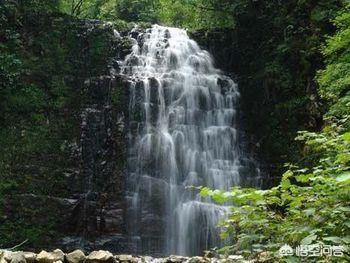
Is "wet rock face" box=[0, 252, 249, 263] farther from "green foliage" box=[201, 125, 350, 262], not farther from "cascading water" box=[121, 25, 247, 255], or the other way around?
"cascading water" box=[121, 25, 247, 255]

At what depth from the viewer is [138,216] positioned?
11164 millimetres

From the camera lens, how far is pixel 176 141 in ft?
40.7

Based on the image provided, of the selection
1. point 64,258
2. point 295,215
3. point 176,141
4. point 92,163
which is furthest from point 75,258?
point 176,141

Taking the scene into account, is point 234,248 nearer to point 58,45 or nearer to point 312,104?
point 312,104

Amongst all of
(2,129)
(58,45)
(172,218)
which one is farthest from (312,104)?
(2,129)

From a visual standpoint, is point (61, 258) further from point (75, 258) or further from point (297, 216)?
point (297, 216)

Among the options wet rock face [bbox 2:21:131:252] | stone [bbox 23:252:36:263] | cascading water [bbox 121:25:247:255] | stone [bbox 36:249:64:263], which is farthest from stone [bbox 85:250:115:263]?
cascading water [bbox 121:25:247:255]

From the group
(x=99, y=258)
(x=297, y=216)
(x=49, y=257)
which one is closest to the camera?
(x=297, y=216)
